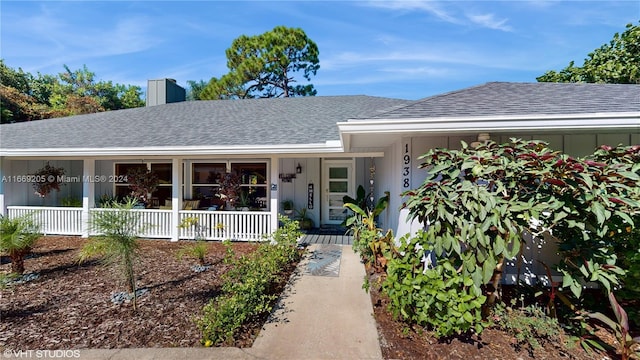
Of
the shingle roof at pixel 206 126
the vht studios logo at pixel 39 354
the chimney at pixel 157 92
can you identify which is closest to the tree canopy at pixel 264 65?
the chimney at pixel 157 92

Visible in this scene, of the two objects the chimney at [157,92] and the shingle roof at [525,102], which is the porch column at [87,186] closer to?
the chimney at [157,92]

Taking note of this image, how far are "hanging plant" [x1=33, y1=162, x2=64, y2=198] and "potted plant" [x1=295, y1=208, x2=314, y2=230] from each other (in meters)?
8.35

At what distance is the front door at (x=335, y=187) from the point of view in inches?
378

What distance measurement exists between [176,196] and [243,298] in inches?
209

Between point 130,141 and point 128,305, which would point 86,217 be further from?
point 128,305

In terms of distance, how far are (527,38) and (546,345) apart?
856 cm

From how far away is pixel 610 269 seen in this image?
2971mm

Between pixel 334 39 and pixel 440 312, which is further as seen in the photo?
pixel 334 39

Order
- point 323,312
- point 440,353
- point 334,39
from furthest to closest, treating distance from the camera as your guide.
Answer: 1. point 334,39
2. point 323,312
3. point 440,353

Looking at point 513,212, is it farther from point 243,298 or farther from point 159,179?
point 159,179

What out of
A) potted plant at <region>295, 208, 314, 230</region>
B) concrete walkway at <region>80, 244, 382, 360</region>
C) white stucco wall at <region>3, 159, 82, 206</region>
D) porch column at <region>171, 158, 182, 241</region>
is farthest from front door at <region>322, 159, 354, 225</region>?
white stucco wall at <region>3, 159, 82, 206</region>

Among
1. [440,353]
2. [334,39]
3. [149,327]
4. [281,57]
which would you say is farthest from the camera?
[281,57]

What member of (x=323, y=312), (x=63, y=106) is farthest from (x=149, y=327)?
(x=63, y=106)

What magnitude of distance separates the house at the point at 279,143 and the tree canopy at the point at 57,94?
14.1 metres
